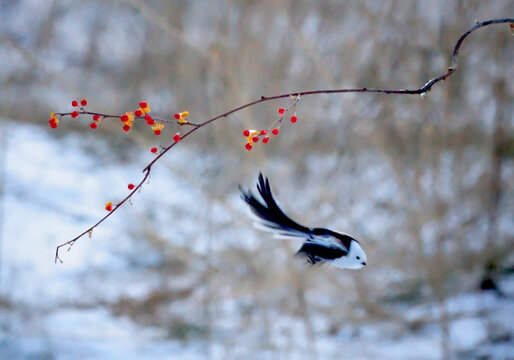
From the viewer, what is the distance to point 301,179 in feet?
5.07

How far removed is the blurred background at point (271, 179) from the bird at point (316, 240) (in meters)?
0.89

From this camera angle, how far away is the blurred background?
152cm

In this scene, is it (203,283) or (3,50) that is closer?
(203,283)

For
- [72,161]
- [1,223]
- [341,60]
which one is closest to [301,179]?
[341,60]

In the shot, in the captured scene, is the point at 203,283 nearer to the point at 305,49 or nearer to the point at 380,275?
the point at 380,275

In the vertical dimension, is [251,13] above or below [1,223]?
above

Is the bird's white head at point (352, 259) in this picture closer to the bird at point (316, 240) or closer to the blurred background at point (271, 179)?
the bird at point (316, 240)

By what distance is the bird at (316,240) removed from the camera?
55cm

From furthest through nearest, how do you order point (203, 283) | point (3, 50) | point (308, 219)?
point (3, 50) < point (203, 283) < point (308, 219)

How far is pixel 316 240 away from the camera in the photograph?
0.55 meters

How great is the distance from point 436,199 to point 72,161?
1.02 metres

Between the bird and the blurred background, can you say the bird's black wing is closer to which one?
the bird

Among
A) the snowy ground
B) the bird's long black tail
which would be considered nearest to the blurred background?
the snowy ground

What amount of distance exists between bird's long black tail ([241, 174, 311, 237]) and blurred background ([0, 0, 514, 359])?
0.88 metres
